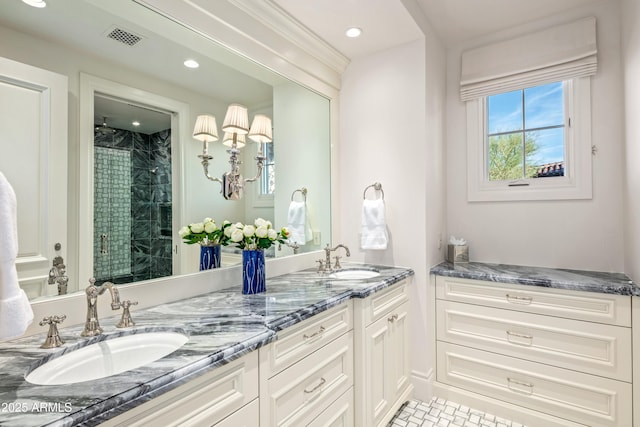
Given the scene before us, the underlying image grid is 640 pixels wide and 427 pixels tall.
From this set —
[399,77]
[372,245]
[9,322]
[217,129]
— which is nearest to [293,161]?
[217,129]

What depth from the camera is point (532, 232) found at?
2.28 m

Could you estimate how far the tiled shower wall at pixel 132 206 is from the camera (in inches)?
49.1

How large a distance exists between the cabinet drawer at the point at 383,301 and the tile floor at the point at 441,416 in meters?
0.68

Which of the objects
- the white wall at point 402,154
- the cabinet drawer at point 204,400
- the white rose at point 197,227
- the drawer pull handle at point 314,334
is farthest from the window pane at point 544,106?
the cabinet drawer at point 204,400

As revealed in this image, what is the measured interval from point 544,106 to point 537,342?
1560 millimetres

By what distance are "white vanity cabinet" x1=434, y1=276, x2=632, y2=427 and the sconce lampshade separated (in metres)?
1.66

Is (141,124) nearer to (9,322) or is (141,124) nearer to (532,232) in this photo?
(9,322)

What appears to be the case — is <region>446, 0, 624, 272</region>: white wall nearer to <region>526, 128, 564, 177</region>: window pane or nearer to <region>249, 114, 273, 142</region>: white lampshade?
<region>526, 128, 564, 177</region>: window pane

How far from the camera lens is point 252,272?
1576mm

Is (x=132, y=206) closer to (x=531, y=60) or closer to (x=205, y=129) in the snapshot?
(x=205, y=129)

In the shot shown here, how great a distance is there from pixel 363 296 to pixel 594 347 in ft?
4.26

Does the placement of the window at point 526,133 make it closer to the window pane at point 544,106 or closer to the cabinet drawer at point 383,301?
the window pane at point 544,106

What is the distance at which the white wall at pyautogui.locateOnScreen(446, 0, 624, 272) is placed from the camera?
2020 mm

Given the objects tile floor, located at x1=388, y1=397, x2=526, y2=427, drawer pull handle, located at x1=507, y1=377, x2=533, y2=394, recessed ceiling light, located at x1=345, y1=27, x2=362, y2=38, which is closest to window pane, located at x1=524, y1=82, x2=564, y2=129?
recessed ceiling light, located at x1=345, y1=27, x2=362, y2=38
